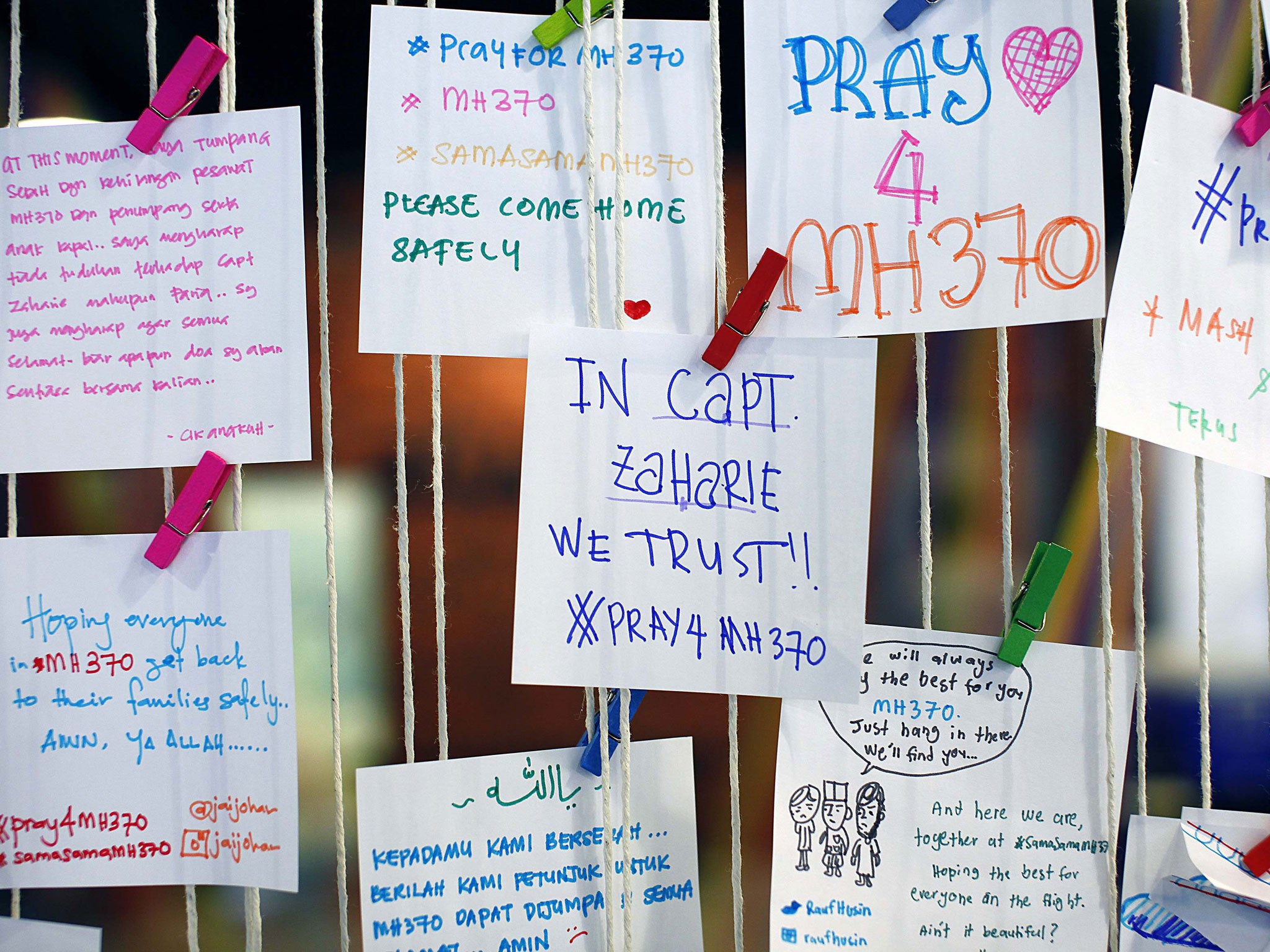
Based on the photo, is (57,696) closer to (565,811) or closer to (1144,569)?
(565,811)

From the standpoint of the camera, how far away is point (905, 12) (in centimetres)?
57

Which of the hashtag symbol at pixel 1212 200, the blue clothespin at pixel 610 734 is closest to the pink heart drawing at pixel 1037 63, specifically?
the hashtag symbol at pixel 1212 200

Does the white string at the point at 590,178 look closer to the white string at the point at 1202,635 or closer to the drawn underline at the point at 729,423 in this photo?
the drawn underline at the point at 729,423

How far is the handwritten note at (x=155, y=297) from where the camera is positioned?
58cm

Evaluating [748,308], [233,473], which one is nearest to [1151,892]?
[748,308]

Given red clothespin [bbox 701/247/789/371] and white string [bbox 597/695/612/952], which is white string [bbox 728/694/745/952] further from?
red clothespin [bbox 701/247/789/371]

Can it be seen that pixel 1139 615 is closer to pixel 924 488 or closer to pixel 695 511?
pixel 924 488

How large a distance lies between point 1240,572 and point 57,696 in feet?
3.26

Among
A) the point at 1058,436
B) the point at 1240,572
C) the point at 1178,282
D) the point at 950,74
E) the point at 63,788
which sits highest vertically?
the point at 950,74

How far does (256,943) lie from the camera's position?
0.58m

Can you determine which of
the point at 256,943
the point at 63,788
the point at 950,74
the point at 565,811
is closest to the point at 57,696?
the point at 63,788

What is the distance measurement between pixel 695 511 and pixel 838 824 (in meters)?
0.25

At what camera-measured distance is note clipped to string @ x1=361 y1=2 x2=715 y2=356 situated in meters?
0.57

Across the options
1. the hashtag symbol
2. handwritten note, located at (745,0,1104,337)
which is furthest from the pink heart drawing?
the hashtag symbol
